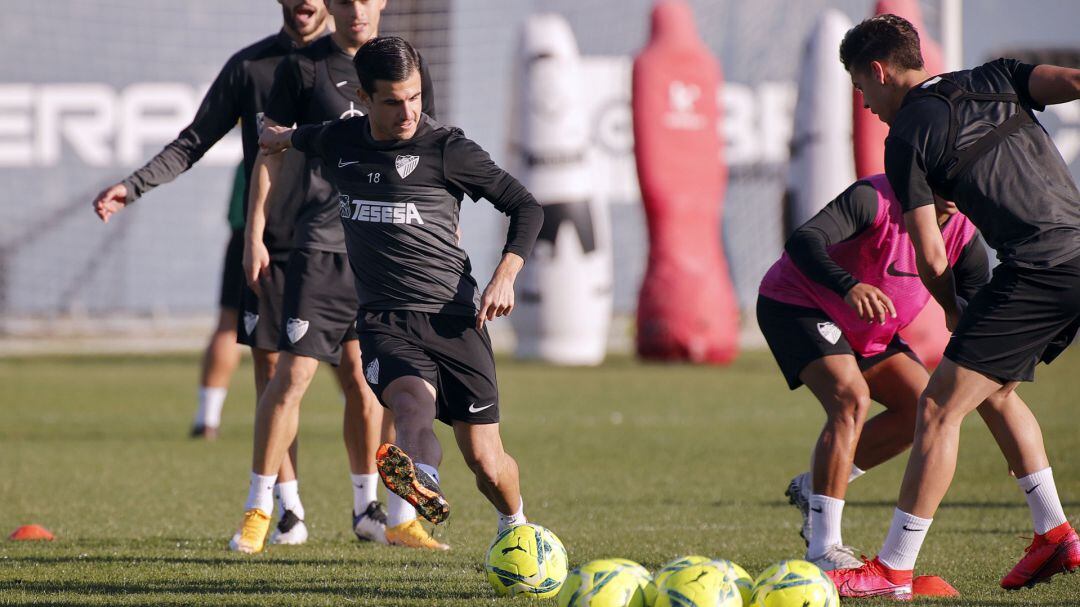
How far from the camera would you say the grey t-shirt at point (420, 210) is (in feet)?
16.8

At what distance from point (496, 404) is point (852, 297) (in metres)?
1.35

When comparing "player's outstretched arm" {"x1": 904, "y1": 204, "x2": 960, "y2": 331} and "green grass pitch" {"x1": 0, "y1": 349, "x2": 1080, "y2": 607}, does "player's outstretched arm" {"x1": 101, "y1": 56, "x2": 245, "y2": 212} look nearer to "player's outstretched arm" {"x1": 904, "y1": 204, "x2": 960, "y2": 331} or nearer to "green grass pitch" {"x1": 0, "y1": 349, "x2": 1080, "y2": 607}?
"green grass pitch" {"x1": 0, "y1": 349, "x2": 1080, "y2": 607}

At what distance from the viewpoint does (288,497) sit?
20.8 ft

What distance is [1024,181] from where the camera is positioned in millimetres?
4676

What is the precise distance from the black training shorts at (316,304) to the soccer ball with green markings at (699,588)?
2358mm

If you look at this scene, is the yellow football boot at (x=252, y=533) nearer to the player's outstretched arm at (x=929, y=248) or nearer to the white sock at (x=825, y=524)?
the white sock at (x=825, y=524)

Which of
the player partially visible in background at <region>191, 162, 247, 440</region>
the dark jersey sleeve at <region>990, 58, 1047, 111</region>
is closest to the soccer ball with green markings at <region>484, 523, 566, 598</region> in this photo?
the dark jersey sleeve at <region>990, 58, 1047, 111</region>

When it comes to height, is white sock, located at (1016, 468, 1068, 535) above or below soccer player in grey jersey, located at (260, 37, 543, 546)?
below

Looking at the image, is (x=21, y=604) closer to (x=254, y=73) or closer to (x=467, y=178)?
(x=467, y=178)

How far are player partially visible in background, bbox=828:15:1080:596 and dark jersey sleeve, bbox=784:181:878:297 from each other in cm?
32

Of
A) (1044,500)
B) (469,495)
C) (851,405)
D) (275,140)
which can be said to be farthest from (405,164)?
(469,495)

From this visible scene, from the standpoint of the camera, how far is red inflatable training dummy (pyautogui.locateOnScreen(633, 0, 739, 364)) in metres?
19.2

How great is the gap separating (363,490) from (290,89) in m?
1.85

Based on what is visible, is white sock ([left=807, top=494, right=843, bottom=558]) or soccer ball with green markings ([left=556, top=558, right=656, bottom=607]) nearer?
soccer ball with green markings ([left=556, top=558, right=656, bottom=607])
